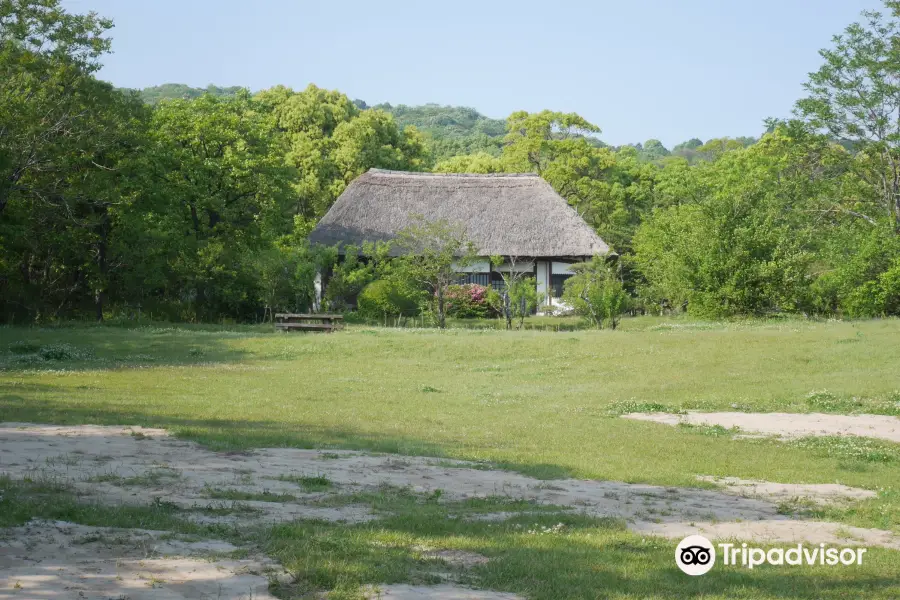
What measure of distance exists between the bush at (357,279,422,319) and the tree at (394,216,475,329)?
56 cm

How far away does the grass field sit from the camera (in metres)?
6.77

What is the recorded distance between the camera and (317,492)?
8.95 m

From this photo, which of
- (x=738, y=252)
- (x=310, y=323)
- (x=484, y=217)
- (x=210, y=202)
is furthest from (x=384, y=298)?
(x=738, y=252)

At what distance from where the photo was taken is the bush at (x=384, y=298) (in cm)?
3625

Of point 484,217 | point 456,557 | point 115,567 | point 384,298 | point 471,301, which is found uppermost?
point 484,217

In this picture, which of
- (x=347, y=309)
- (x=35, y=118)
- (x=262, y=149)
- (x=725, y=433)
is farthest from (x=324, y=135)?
(x=725, y=433)

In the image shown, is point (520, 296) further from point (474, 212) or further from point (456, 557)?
point (456, 557)

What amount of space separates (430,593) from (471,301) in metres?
34.8

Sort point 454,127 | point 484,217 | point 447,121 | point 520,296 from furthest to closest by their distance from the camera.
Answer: point 447,121 < point 454,127 < point 484,217 < point 520,296

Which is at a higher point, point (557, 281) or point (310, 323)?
point (557, 281)

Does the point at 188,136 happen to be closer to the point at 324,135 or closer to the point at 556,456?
the point at 324,135

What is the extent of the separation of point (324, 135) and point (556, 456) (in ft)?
165

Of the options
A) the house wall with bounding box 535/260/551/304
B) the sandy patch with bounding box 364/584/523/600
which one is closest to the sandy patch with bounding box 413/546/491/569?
the sandy patch with bounding box 364/584/523/600

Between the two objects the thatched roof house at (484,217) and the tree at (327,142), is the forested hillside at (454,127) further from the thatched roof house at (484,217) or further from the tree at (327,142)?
the thatched roof house at (484,217)
